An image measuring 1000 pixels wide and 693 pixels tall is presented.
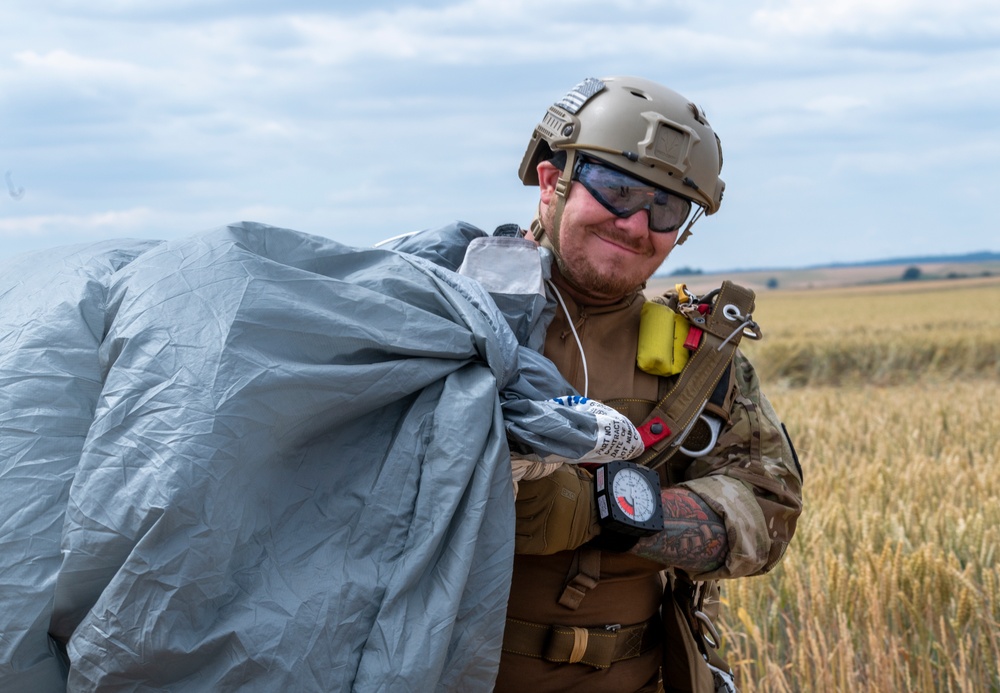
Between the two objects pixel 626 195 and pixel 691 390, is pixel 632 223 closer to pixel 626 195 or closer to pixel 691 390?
pixel 626 195

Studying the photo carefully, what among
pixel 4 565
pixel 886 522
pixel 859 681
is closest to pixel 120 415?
pixel 4 565

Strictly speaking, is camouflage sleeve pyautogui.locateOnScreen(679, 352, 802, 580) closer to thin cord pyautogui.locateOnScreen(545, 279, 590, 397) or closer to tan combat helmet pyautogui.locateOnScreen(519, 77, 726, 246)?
thin cord pyautogui.locateOnScreen(545, 279, 590, 397)

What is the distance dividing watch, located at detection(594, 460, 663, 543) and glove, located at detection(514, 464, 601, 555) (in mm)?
29

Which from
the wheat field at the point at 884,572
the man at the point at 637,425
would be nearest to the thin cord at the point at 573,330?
the man at the point at 637,425

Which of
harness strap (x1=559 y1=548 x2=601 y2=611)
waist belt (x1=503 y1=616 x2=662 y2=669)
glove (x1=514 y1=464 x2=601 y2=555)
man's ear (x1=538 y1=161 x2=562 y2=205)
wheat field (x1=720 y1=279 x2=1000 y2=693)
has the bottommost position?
wheat field (x1=720 y1=279 x2=1000 y2=693)

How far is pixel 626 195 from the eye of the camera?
259 cm

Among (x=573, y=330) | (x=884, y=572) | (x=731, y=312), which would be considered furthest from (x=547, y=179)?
(x=884, y=572)

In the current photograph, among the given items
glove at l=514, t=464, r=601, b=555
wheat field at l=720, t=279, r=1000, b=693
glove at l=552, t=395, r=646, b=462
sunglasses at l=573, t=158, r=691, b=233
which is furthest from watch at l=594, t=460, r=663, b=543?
wheat field at l=720, t=279, r=1000, b=693

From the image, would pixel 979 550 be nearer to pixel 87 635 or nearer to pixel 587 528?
pixel 587 528

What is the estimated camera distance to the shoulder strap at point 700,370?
2.57 meters

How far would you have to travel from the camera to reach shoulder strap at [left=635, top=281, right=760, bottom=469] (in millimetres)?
2568

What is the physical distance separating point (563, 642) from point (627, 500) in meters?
0.47

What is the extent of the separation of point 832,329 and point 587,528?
66.9 feet

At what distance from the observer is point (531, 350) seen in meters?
2.24
